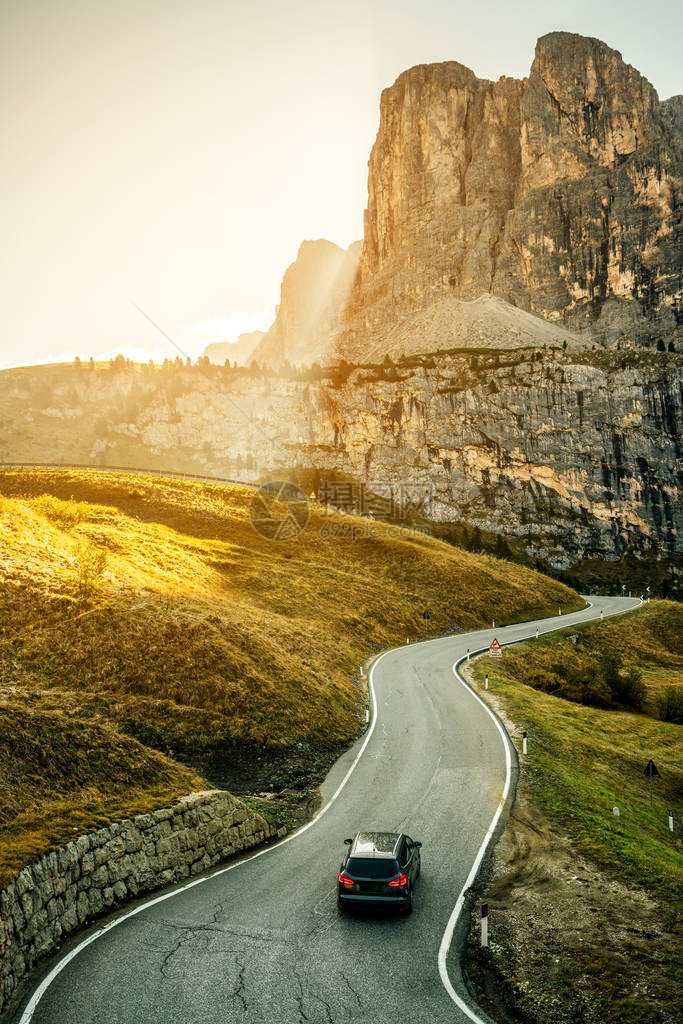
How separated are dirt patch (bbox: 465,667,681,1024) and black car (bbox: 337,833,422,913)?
1521 mm

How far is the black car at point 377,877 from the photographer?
39.0ft

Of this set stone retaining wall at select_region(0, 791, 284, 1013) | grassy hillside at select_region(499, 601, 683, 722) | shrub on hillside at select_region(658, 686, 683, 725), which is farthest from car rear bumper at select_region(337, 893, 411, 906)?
shrub on hillside at select_region(658, 686, 683, 725)

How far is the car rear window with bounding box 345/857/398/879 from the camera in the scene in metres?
12.1

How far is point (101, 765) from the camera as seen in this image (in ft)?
49.8

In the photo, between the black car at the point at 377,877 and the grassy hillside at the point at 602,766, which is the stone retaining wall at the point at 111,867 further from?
the grassy hillside at the point at 602,766

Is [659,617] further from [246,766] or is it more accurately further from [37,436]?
[37,436]

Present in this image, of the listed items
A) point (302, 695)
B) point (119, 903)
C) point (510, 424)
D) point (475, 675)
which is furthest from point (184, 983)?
point (510, 424)

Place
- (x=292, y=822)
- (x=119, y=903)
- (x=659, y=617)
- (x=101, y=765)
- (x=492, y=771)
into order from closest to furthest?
(x=119, y=903), (x=101, y=765), (x=292, y=822), (x=492, y=771), (x=659, y=617)

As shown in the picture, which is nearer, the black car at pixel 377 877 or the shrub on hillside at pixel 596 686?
the black car at pixel 377 877

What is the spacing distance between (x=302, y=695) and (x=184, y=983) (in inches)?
689

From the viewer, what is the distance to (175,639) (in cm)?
2778

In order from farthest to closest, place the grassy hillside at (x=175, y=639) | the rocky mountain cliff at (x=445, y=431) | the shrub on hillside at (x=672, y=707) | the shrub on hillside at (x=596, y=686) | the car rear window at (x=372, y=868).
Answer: the rocky mountain cliff at (x=445, y=431) < the shrub on hillside at (x=596, y=686) < the shrub on hillside at (x=672, y=707) < the grassy hillside at (x=175, y=639) < the car rear window at (x=372, y=868)

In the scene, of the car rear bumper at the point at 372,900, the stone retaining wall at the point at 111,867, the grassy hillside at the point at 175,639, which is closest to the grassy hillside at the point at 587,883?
A: the car rear bumper at the point at 372,900

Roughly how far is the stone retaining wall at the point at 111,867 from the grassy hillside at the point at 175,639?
0.53m
